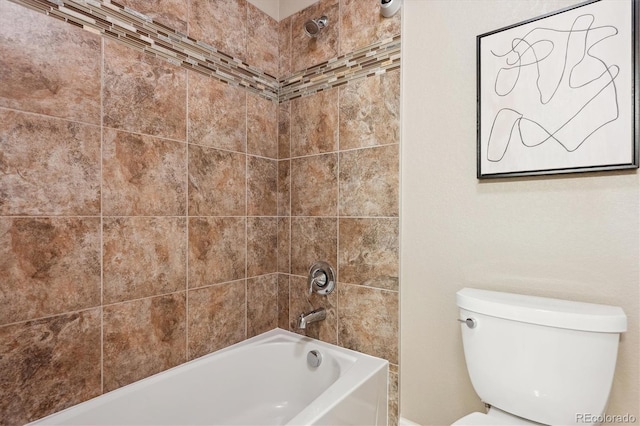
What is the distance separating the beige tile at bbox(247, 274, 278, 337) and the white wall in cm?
81

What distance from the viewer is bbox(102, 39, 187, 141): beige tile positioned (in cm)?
122

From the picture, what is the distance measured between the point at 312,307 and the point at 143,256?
0.89 metres

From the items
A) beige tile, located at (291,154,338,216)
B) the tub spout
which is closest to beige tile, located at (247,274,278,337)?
the tub spout

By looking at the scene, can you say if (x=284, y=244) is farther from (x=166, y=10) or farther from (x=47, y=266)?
(x=166, y=10)

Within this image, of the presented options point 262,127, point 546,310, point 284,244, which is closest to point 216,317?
point 284,244

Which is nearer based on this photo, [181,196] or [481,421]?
[481,421]

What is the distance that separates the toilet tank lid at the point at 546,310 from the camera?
2.98 ft

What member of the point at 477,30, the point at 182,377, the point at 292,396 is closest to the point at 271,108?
the point at 477,30

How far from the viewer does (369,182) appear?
5.02 ft

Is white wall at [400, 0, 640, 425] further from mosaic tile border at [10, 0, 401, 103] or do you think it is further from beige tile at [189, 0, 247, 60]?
A: beige tile at [189, 0, 247, 60]

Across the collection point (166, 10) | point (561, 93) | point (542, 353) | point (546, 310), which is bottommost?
point (542, 353)

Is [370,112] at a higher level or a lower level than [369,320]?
higher

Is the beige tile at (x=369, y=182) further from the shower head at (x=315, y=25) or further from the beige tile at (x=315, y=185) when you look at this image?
the shower head at (x=315, y=25)

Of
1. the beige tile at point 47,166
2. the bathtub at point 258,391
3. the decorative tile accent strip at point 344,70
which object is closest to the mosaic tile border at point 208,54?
the decorative tile accent strip at point 344,70
